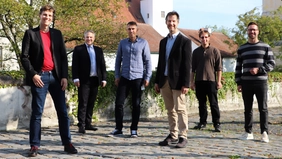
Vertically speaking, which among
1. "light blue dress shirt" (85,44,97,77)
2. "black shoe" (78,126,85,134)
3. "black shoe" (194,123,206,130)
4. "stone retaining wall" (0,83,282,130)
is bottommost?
"black shoe" (194,123,206,130)

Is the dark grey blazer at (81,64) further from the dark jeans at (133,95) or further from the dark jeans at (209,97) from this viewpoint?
the dark jeans at (209,97)

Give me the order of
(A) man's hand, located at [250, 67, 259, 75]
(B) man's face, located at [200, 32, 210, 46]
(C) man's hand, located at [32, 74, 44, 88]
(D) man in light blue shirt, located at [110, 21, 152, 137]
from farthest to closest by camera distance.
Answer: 1. (B) man's face, located at [200, 32, 210, 46]
2. (D) man in light blue shirt, located at [110, 21, 152, 137]
3. (A) man's hand, located at [250, 67, 259, 75]
4. (C) man's hand, located at [32, 74, 44, 88]

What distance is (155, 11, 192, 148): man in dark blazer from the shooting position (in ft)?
22.3

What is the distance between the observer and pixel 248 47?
309 inches

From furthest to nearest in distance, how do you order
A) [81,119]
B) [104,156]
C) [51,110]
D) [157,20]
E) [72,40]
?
1. [157,20]
2. [72,40]
3. [51,110]
4. [81,119]
5. [104,156]

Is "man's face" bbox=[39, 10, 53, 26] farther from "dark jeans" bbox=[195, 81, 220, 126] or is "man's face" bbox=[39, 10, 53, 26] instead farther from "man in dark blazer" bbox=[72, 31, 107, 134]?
"dark jeans" bbox=[195, 81, 220, 126]

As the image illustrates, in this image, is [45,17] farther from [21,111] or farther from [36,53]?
[21,111]

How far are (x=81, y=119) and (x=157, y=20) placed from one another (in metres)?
55.0

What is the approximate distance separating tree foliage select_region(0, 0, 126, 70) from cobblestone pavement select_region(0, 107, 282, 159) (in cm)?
721

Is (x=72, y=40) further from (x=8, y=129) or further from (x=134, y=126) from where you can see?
(x=134, y=126)

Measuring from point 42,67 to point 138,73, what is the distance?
255cm

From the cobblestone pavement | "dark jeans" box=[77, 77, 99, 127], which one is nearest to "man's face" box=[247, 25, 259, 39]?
the cobblestone pavement

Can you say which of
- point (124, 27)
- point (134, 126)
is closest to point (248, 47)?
point (134, 126)

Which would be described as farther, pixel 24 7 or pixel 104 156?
pixel 24 7
